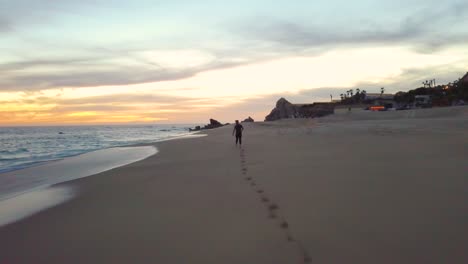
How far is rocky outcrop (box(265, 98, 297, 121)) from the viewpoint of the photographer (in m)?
84.0

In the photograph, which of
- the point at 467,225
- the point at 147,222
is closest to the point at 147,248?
the point at 147,222

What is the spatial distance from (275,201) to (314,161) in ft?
14.3

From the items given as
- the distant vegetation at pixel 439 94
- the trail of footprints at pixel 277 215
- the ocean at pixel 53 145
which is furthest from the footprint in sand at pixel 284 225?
the distant vegetation at pixel 439 94

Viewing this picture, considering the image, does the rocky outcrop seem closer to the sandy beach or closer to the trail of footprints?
the sandy beach

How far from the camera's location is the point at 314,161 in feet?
31.9

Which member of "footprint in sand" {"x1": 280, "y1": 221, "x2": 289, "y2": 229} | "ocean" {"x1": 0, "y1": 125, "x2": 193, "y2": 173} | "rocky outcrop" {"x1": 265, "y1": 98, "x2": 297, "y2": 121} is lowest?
"footprint in sand" {"x1": 280, "y1": 221, "x2": 289, "y2": 229}

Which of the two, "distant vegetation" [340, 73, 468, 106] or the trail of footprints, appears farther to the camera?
"distant vegetation" [340, 73, 468, 106]

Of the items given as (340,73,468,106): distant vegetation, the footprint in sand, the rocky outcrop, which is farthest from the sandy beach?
the rocky outcrop

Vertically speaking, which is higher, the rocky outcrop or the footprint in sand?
the rocky outcrop

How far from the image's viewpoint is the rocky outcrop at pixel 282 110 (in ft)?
276

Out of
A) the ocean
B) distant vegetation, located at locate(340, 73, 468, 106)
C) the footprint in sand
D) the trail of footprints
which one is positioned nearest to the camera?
the trail of footprints

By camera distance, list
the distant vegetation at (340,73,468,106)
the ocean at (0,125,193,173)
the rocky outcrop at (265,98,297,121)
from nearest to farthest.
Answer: the ocean at (0,125,193,173)
the distant vegetation at (340,73,468,106)
the rocky outcrop at (265,98,297,121)

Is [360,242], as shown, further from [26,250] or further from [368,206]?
[26,250]

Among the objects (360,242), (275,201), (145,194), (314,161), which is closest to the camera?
(360,242)
